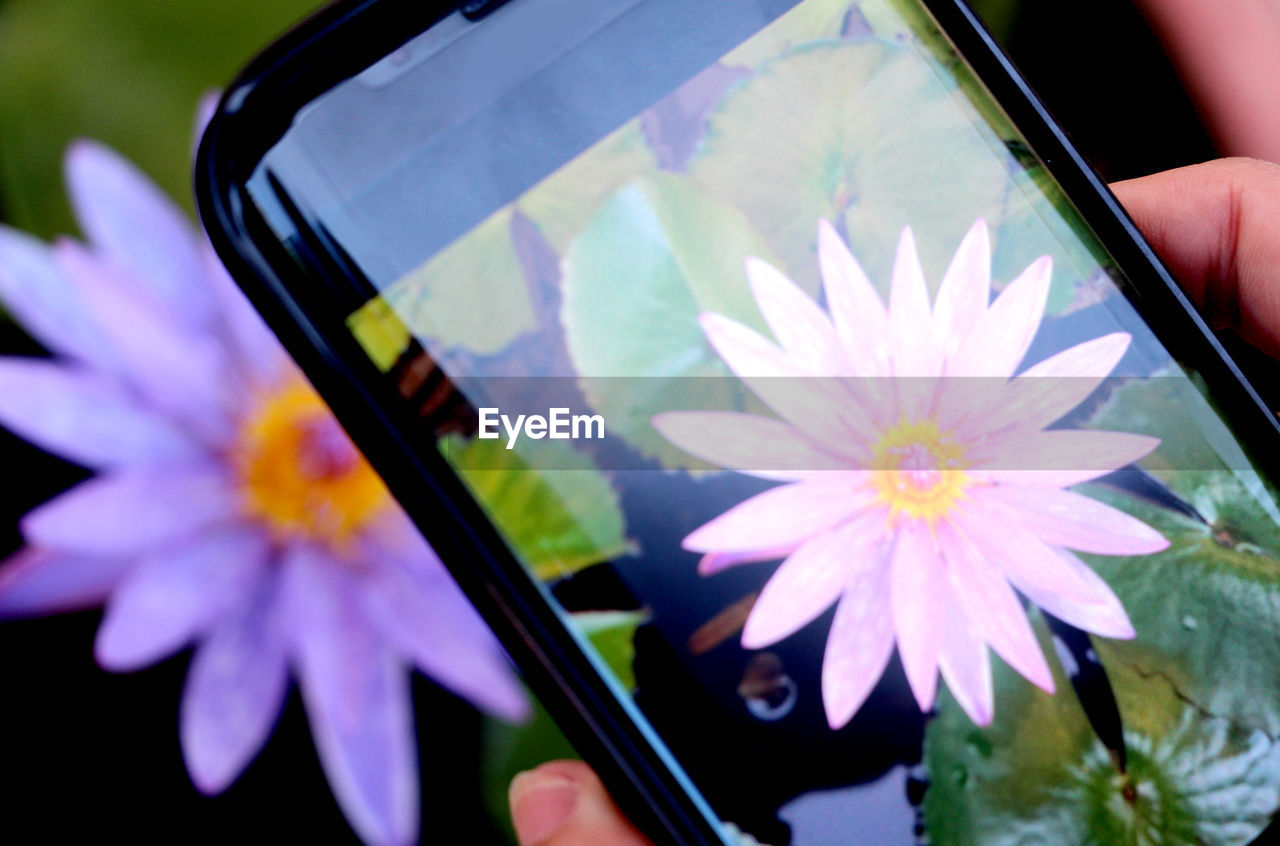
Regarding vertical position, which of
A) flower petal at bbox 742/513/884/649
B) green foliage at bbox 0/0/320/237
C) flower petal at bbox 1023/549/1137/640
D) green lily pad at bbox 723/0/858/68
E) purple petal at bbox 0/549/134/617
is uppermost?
green foliage at bbox 0/0/320/237

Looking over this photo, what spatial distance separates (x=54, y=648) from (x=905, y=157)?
20 centimetres

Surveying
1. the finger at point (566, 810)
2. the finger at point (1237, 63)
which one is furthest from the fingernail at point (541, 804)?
the finger at point (1237, 63)

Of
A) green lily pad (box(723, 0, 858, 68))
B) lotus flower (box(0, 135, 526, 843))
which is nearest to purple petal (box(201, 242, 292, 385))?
lotus flower (box(0, 135, 526, 843))

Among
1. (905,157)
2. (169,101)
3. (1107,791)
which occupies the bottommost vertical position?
(1107,791)

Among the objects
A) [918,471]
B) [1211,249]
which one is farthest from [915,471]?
[1211,249]

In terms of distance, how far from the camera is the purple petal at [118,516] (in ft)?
0.54

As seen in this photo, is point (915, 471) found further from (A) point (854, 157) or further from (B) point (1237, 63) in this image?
(B) point (1237, 63)

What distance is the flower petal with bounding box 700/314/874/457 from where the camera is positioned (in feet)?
0.53

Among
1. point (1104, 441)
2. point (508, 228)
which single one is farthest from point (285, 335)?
point (1104, 441)

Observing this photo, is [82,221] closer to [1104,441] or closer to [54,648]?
[54,648]

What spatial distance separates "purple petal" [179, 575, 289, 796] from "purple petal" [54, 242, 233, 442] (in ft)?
0.12

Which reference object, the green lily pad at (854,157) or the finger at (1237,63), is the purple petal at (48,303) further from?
the finger at (1237,63)

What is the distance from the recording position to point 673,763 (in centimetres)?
15

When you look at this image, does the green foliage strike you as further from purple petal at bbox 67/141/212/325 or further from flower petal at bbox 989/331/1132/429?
flower petal at bbox 989/331/1132/429
